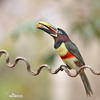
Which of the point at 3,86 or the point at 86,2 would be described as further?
the point at 3,86

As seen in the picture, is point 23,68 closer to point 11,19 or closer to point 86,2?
point 11,19

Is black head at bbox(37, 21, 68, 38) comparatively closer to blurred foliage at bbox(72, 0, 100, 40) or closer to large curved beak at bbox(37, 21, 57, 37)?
large curved beak at bbox(37, 21, 57, 37)

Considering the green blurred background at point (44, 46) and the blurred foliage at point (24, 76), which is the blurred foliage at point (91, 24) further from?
the blurred foliage at point (24, 76)

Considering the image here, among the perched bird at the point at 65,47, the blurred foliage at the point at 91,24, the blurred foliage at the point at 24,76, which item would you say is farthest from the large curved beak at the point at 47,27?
the blurred foliage at the point at 24,76

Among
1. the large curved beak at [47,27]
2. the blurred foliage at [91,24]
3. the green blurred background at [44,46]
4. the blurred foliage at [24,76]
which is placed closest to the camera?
the large curved beak at [47,27]

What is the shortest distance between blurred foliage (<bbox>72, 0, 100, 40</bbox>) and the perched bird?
74 cm

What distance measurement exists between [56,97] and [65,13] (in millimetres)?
995

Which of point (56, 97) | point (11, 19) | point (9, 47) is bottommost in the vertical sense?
point (56, 97)

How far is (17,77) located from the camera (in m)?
3.03

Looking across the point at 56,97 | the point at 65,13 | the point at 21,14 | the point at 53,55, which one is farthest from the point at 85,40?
the point at 21,14

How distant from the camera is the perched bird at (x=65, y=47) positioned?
2.82ft

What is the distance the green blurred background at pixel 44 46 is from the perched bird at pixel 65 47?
0.79m

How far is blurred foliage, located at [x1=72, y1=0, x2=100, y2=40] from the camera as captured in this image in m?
1.64

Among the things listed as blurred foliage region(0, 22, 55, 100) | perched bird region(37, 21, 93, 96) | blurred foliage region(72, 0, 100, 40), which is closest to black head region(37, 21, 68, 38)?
perched bird region(37, 21, 93, 96)
